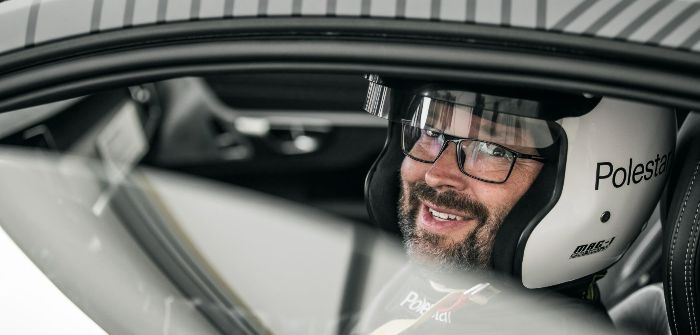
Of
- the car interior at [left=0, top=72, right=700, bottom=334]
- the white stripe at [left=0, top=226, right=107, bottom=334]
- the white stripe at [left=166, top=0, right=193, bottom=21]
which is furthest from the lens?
the car interior at [left=0, top=72, right=700, bottom=334]

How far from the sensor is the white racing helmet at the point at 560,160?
55.5 inches

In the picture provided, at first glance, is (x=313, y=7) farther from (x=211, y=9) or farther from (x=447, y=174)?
(x=447, y=174)

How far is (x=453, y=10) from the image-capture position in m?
Result: 0.85

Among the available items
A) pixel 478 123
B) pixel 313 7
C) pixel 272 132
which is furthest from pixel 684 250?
pixel 272 132

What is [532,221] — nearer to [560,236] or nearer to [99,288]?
[560,236]

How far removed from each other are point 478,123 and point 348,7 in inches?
24.1

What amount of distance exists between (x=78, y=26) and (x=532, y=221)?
871 millimetres

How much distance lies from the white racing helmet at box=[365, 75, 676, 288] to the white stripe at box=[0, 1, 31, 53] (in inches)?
24.1

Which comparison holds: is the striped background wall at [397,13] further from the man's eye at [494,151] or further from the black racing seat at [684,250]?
the man's eye at [494,151]

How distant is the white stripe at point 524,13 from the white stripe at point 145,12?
37cm

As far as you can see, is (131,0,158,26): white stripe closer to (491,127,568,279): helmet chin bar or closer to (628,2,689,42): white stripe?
(628,2,689,42): white stripe

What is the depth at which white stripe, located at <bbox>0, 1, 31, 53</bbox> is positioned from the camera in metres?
0.97

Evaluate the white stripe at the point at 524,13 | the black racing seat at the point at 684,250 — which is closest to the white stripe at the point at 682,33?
the white stripe at the point at 524,13

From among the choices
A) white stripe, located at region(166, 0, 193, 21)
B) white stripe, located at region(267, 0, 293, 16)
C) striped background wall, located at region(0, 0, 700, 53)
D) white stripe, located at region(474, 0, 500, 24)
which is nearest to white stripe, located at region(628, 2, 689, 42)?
striped background wall, located at region(0, 0, 700, 53)
